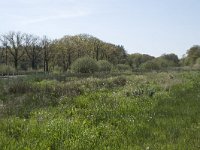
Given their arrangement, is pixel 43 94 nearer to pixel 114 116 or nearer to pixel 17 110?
pixel 17 110

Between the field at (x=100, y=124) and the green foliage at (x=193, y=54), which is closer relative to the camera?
the field at (x=100, y=124)

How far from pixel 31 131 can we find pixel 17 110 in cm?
385

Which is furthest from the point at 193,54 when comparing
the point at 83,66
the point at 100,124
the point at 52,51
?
the point at 100,124

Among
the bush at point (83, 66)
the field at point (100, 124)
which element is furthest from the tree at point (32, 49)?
the field at point (100, 124)

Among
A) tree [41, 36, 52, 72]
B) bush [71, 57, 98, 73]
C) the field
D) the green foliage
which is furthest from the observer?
the green foliage

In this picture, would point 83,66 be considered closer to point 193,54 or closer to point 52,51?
point 52,51

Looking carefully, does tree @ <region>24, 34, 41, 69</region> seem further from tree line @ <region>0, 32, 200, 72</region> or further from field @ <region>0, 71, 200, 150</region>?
field @ <region>0, 71, 200, 150</region>

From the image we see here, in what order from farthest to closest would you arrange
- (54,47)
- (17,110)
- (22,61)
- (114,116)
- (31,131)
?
1. (22,61)
2. (54,47)
3. (17,110)
4. (114,116)
5. (31,131)

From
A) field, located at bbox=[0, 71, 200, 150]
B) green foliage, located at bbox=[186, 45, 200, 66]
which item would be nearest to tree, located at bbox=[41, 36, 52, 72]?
green foliage, located at bbox=[186, 45, 200, 66]

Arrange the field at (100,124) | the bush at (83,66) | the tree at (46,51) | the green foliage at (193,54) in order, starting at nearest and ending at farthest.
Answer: the field at (100,124), the bush at (83,66), the tree at (46,51), the green foliage at (193,54)

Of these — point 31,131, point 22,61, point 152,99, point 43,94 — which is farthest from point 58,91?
point 22,61

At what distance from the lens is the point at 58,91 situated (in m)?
19.0

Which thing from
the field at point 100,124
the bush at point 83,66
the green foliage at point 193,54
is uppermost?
the green foliage at point 193,54

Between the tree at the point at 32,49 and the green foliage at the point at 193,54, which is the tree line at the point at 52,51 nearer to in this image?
the tree at the point at 32,49
